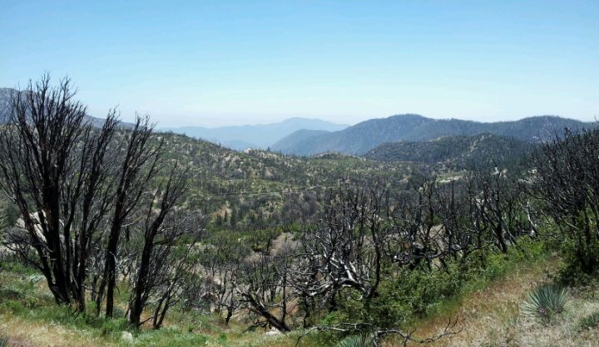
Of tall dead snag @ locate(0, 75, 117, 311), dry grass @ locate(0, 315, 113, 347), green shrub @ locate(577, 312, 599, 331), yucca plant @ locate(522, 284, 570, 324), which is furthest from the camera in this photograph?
tall dead snag @ locate(0, 75, 117, 311)

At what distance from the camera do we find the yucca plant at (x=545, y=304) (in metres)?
7.79

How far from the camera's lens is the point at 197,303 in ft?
173

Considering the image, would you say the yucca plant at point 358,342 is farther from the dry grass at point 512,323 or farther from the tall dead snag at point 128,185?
the tall dead snag at point 128,185

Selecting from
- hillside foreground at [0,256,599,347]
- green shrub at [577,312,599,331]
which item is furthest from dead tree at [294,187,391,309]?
green shrub at [577,312,599,331]

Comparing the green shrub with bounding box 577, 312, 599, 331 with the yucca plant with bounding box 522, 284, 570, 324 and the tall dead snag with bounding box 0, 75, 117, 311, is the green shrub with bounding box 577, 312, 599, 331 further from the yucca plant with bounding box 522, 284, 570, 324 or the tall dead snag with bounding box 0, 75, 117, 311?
the tall dead snag with bounding box 0, 75, 117, 311

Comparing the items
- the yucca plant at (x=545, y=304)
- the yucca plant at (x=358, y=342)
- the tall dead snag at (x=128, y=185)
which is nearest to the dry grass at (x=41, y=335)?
the tall dead snag at (x=128, y=185)

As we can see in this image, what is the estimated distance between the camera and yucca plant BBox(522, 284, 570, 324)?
307 inches

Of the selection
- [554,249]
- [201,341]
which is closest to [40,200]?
[201,341]

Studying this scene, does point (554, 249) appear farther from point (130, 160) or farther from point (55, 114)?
point (55, 114)

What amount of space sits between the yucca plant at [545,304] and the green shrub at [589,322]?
661 millimetres

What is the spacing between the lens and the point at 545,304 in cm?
800

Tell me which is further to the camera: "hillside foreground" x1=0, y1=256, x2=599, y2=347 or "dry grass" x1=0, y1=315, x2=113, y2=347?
"dry grass" x1=0, y1=315, x2=113, y2=347

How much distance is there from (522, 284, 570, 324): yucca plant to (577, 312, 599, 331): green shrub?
0.66 metres

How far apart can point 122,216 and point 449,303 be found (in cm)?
1229
